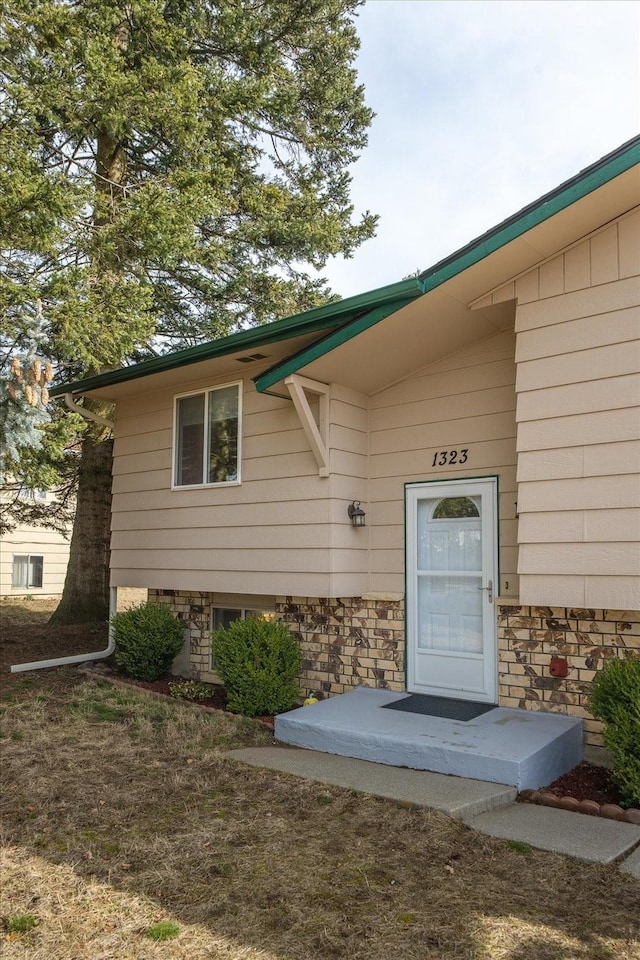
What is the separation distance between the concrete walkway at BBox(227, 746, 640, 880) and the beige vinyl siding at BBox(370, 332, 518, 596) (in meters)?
1.91

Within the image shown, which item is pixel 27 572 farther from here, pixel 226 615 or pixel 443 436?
pixel 443 436

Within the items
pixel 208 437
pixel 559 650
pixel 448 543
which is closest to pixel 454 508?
pixel 448 543

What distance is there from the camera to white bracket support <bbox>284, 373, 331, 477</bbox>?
654cm

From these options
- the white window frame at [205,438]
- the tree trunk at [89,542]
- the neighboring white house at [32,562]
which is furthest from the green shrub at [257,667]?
the neighboring white house at [32,562]

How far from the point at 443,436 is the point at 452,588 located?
143 centimetres

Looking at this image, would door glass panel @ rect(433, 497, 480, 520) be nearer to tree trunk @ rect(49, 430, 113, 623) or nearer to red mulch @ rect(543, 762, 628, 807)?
red mulch @ rect(543, 762, 628, 807)

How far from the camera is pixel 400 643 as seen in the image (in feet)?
22.0

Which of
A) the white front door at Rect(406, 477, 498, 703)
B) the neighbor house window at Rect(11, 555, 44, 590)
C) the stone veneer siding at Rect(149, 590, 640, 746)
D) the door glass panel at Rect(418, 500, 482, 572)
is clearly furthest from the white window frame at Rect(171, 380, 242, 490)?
the neighbor house window at Rect(11, 555, 44, 590)

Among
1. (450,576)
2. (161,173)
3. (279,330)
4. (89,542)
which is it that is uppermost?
(161,173)

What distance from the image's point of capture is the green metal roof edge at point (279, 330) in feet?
18.9

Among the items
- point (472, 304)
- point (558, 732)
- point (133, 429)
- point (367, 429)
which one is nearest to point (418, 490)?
point (367, 429)

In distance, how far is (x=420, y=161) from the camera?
12734 millimetres

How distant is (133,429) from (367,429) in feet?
11.2

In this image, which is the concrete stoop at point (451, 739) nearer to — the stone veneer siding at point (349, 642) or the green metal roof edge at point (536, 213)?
the stone veneer siding at point (349, 642)
